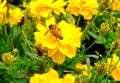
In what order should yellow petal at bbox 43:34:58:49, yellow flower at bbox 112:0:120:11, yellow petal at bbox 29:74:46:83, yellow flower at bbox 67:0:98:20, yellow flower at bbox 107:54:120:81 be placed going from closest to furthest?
yellow petal at bbox 29:74:46:83, yellow petal at bbox 43:34:58:49, yellow flower at bbox 107:54:120:81, yellow flower at bbox 67:0:98:20, yellow flower at bbox 112:0:120:11

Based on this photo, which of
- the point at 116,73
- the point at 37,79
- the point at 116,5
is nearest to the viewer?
the point at 37,79

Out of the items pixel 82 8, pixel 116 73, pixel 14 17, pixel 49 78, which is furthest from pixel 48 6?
pixel 49 78

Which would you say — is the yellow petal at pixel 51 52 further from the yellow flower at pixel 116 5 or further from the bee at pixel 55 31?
the yellow flower at pixel 116 5

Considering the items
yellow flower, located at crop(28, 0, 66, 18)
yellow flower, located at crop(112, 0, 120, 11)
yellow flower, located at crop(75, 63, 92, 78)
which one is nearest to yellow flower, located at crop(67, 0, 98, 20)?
yellow flower, located at crop(28, 0, 66, 18)

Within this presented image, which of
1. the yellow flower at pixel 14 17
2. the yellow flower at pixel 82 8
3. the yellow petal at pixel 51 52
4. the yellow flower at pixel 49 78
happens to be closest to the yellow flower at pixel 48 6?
the yellow flower at pixel 82 8

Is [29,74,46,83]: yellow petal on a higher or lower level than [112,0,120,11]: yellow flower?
lower

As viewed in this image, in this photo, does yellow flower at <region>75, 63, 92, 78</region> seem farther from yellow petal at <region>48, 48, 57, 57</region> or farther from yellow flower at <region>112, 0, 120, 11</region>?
yellow flower at <region>112, 0, 120, 11</region>

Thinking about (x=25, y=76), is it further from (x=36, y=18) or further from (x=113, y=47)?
(x=36, y=18)

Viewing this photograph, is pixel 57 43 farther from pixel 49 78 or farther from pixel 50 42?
pixel 49 78

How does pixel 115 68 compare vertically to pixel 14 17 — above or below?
below
